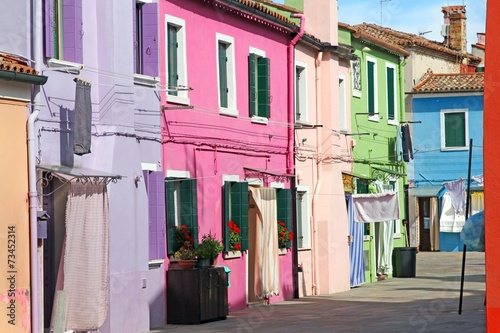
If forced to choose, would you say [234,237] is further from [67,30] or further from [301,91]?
[67,30]

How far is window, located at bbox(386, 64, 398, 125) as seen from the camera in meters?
39.2

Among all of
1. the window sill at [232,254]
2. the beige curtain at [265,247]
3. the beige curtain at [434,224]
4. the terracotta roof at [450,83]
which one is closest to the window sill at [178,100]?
the window sill at [232,254]

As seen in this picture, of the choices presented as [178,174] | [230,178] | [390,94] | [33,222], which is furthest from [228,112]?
[390,94]

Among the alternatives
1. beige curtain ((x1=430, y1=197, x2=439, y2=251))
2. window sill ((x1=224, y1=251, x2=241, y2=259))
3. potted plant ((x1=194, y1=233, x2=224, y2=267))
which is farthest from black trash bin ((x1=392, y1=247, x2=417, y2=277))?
potted plant ((x1=194, y1=233, x2=224, y2=267))

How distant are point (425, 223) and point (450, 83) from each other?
6061 millimetres

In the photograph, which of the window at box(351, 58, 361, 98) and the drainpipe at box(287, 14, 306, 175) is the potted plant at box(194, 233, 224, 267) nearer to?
the drainpipe at box(287, 14, 306, 175)

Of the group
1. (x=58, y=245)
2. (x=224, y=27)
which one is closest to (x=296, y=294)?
(x=224, y=27)

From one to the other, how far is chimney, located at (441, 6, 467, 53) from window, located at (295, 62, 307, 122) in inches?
1103

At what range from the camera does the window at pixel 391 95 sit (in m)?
39.2

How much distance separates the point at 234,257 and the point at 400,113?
613 inches

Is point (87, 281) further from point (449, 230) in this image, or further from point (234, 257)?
point (449, 230)

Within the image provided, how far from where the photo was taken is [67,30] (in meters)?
19.2

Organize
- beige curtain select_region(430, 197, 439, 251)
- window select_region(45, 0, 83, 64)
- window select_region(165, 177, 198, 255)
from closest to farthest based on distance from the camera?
window select_region(45, 0, 83, 64)
window select_region(165, 177, 198, 255)
beige curtain select_region(430, 197, 439, 251)

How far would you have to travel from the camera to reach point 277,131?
29.4 metres
